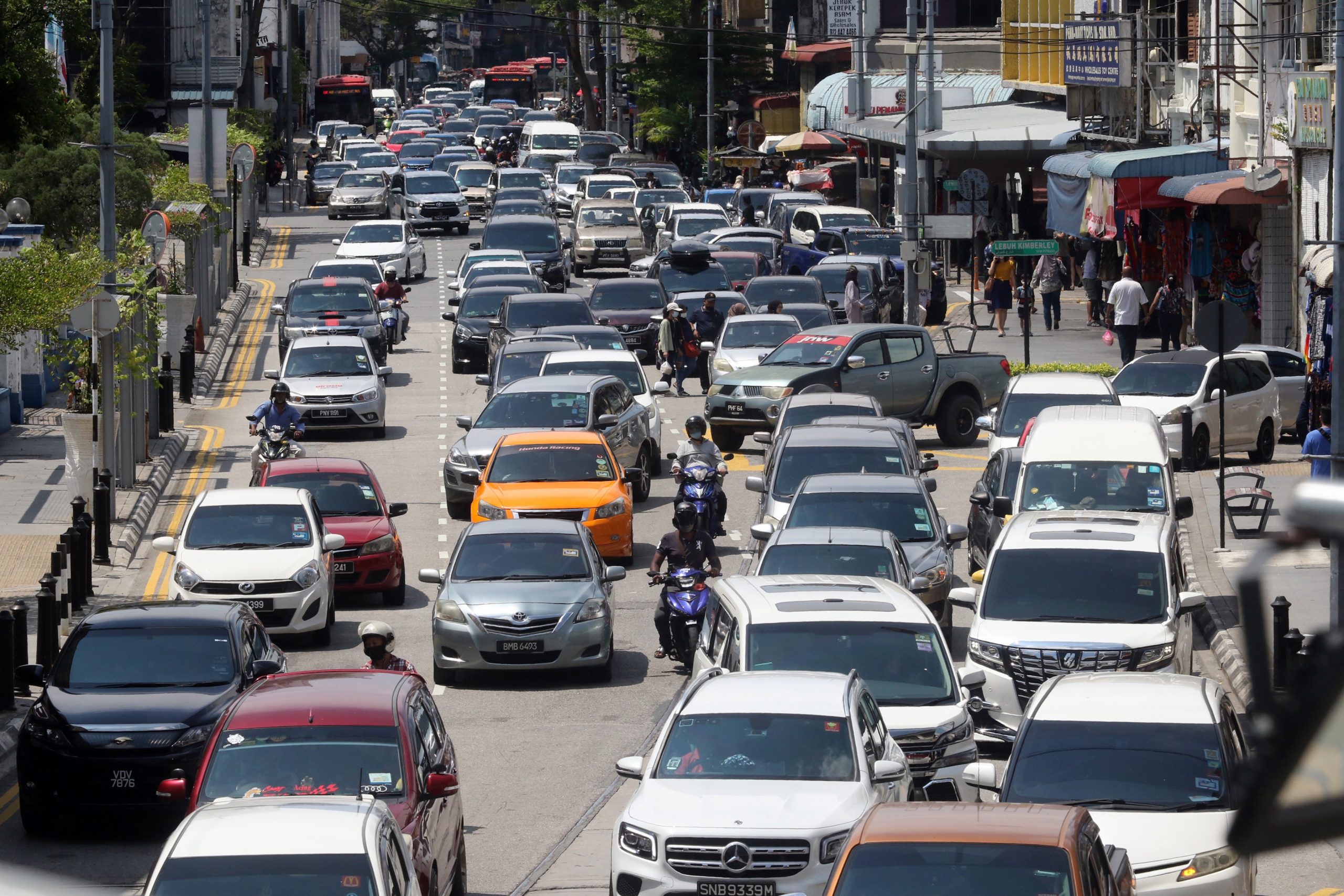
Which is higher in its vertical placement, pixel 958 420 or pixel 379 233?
pixel 379 233

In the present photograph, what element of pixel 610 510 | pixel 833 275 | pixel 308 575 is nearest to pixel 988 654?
pixel 308 575

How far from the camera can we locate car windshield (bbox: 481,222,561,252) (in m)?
49.8

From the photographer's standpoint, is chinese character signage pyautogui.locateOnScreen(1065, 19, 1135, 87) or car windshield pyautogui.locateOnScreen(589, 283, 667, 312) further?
chinese character signage pyautogui.locateOnScreen(1065, 19, 1135, 87)

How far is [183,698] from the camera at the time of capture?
13.8 metres

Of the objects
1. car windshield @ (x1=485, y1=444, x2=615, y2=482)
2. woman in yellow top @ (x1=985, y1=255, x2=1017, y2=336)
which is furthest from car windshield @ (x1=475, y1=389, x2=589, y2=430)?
woman in yellow top @ (x1=985, y1=255, x2=1017, y2=336)

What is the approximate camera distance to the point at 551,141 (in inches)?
3406

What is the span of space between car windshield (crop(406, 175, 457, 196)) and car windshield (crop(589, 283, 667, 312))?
25.7 meters

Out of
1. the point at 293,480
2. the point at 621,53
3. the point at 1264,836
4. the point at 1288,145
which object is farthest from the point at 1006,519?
the point at 621,53

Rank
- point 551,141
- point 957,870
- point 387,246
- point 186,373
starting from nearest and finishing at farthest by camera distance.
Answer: point 957,870 < point 186,373 < point 387,246 < point 551,141

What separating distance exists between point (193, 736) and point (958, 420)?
1959 centimetres

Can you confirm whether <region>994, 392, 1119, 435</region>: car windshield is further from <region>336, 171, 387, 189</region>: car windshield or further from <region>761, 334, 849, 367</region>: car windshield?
<region>336, 171, 387, 189</region>: car windshield

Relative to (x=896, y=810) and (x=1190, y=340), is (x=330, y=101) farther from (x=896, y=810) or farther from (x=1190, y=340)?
(x=896, y=810)

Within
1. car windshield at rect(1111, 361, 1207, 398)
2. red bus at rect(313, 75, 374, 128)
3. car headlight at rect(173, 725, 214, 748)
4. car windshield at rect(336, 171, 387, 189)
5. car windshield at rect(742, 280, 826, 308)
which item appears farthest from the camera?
red bus at rect(313, 75, 374, 128)

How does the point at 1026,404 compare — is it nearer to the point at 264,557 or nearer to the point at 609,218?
the point at 264,557
